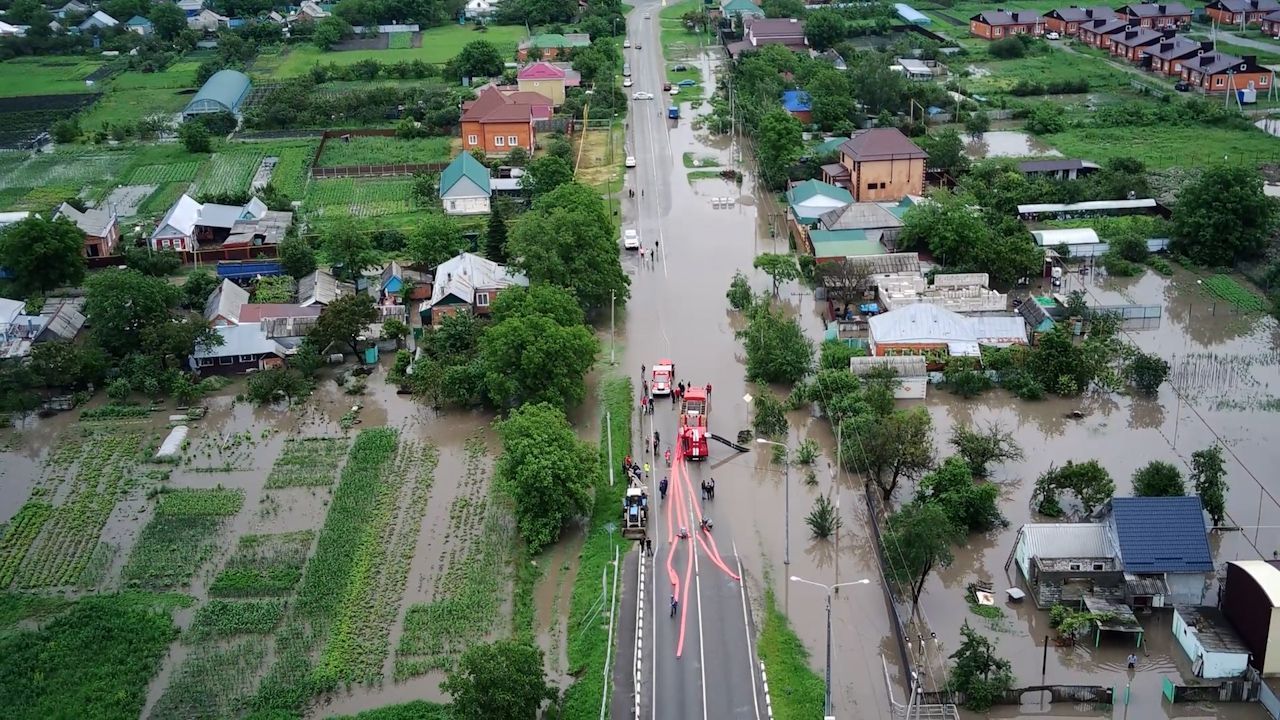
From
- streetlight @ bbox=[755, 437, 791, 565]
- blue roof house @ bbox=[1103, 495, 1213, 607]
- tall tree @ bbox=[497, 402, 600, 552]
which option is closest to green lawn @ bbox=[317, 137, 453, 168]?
streetlight @ bbox=[755, 437, 791, 565]

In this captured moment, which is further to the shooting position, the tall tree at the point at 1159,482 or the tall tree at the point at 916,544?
the tall tree at the point at 1159,482

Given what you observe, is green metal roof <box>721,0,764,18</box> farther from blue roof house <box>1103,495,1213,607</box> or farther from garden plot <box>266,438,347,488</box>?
blue roof house <box>1103,495,1213,607</box>

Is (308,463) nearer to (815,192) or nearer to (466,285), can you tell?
(466,285)

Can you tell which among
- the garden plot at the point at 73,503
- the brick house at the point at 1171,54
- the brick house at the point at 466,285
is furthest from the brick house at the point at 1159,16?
the garden plot at the point at 73,503

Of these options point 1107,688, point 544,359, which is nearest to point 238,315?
point 544,359

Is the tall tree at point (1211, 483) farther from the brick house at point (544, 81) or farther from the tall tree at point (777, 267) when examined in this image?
the brick house at point (544, 81)
